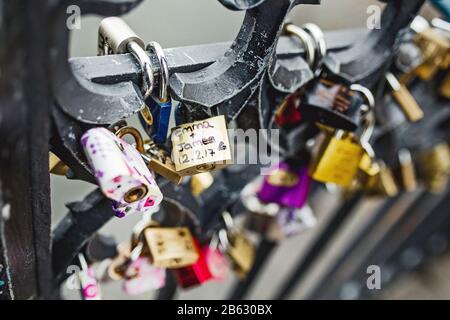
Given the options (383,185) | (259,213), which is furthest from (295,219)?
(383,185)

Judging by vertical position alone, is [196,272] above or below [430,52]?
below

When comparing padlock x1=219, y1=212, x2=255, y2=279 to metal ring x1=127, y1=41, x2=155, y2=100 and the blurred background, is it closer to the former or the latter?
the blurred background

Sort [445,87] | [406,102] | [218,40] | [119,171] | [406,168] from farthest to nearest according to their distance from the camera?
1. [218,40]
2. [406,168]
3. [445,87]
4. [406,102]
5. [119,171]

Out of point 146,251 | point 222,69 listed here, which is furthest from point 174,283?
point 222,69

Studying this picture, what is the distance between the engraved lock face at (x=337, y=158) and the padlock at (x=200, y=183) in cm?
17

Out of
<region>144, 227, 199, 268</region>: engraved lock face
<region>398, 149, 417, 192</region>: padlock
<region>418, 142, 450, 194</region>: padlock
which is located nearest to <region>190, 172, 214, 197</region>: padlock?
<region>144, 227, 199, 268</region>: engraved lock face

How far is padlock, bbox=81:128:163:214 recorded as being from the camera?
1.71 ft

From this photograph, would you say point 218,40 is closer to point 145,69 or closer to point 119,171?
point 145,69

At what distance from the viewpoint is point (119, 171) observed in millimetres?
517

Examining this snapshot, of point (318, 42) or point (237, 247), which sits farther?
point (237, 247)

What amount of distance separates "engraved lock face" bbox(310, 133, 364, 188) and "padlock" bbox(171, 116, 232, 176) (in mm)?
237

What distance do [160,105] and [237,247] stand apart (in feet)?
1.50

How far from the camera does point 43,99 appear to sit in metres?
0.49
